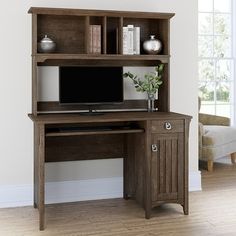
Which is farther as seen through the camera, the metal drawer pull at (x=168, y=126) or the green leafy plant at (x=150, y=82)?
the green leafy plant at (x=150, y=82)

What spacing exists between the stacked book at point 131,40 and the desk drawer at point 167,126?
0.69m

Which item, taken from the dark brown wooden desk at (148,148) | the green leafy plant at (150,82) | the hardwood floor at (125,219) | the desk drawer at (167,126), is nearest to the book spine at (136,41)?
the green leafy plant at (150,82)

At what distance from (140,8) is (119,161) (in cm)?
141

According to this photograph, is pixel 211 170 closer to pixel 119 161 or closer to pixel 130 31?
pixel 119 161

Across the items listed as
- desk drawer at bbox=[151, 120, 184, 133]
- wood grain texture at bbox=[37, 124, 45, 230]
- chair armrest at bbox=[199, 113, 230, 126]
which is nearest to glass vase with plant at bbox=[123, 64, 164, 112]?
desk drawer at bbox=[151, 120, 184, 133]

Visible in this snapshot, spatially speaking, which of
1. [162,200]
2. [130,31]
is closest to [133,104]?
[130,31]

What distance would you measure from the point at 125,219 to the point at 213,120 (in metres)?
2.57

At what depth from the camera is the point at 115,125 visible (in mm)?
3965

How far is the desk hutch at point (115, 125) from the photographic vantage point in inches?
140

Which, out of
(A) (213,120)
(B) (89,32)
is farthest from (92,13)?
(A) (213,120)

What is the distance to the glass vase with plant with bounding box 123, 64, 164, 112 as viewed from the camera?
3.98 meters

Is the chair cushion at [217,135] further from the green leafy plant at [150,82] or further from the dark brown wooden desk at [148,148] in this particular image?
the dark brown wooden desk at [148,148]

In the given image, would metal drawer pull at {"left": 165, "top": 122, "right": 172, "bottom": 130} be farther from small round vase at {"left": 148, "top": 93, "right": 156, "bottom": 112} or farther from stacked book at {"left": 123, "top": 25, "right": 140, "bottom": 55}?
stacked book at {"left": 123, "top": 25, "right": 140, "bottom": 55}

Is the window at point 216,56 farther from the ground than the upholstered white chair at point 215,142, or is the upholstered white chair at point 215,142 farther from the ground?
the window at point 216,56
